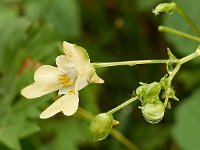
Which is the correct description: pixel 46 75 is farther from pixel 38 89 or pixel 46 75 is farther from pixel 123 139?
pixel 123 139

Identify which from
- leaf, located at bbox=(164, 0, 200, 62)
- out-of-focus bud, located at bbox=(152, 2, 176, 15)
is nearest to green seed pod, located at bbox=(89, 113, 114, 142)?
out-of-focus bud, located at bbox=(152, 2, 176, 15)

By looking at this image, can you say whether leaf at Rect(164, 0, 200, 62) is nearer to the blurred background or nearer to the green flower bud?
the blurred background

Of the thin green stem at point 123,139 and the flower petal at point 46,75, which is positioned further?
the thin green stem at point 123,139

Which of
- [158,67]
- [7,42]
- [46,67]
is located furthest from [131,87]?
[46,67]

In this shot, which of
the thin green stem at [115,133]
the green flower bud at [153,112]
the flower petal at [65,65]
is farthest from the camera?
the thin green stem at [115,133]

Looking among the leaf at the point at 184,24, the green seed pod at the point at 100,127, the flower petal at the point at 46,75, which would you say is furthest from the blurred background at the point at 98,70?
the green seed pod at the point at 100,127

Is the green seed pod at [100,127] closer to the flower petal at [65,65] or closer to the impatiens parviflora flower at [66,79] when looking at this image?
the impatiens parviflora flower at [66,79]

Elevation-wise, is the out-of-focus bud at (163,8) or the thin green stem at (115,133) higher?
the out-of-focus bud at (163,8)

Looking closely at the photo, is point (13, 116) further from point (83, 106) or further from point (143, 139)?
point (143, 139)

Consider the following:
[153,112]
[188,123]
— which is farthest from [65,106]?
[188,123]
